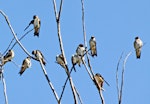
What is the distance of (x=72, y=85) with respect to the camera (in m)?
6.09

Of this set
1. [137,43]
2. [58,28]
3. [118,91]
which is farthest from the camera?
[137,43]

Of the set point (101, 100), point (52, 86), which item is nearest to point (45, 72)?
point (52, 86)

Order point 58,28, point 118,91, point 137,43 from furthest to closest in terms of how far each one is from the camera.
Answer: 1. point 137,43
2. point 58,28
3. point 118,91

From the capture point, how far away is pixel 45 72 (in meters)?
6.52

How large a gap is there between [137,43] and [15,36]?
27.7 ft

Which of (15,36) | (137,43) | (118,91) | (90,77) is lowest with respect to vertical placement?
(118,91)

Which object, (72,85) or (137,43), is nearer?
(72,85)

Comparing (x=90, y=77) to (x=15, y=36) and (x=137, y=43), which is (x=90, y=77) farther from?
(x=137, y=43)

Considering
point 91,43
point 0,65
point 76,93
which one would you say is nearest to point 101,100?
point 76,93

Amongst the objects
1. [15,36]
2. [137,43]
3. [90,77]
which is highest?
[137,43]

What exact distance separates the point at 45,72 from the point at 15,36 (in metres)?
0.50

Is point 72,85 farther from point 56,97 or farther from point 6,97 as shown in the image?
point 6,97

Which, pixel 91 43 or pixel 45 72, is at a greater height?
pixel 91 43

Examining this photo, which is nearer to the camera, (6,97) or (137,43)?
(6,97)
